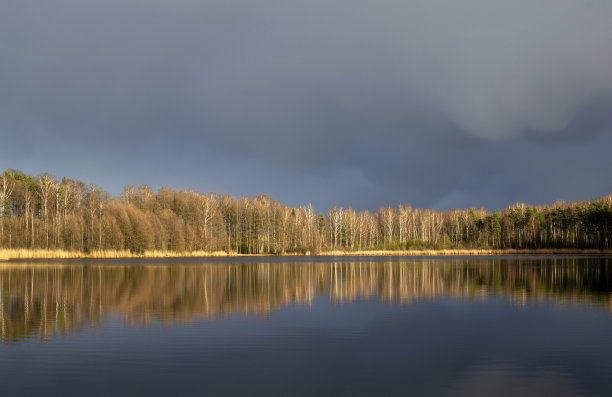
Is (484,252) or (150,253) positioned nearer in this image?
(150,253)

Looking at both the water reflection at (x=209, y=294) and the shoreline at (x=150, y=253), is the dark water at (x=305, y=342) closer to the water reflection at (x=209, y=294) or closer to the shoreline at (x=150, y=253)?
the water reflection at (x=209, y=294)

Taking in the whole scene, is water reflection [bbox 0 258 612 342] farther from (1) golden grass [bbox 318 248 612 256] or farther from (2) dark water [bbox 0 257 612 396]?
(1) golden grass [bbox 318 248 612 256]

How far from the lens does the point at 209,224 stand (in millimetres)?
104000

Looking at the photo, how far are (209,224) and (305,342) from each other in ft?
298

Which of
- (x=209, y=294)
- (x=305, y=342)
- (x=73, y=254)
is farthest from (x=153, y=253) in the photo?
(x=305, y=342)

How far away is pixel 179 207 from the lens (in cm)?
10550

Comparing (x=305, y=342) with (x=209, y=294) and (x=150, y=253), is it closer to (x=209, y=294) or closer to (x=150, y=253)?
(x=209, y=294)

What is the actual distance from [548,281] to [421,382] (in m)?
27.8

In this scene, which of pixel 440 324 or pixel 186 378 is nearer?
pixel 186 378

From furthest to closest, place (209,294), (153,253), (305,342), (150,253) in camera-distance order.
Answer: (153,253), (150,253), (209,294), (305,342)

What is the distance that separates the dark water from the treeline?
5409cm

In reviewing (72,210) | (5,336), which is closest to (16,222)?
(72,210)

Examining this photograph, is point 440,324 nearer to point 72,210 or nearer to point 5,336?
point 5,336

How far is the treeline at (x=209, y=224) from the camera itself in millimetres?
79625
